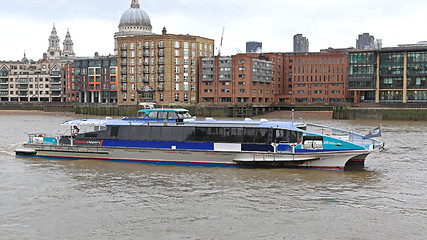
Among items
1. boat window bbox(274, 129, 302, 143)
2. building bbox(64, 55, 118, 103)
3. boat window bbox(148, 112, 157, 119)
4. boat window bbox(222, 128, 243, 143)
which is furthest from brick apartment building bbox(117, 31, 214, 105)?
boat window bbox(274, 129, 302, 143)

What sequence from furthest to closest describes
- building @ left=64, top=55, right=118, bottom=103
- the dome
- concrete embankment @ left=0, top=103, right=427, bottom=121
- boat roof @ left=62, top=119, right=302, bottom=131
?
the dome < building @ left=64, top=55, right=118, bottom=103 < concrete embankment @ left=0, top=103, right=427, bottom=121 < boat roof @ left=62, top=119, right=302, bottom=131

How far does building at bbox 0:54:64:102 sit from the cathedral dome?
3279 centimetres

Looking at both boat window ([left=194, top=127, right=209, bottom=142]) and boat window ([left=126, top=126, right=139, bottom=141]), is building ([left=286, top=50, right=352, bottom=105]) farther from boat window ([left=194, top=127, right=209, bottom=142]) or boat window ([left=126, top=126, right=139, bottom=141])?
boat window ([left=126, top=126, right=139, bottom=141])

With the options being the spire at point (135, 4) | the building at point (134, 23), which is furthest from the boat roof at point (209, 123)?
the spire at point (135, 4)

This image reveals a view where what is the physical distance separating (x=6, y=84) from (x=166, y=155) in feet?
471

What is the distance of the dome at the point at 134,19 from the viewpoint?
593ft

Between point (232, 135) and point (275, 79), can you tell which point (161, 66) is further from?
point (232, 135)

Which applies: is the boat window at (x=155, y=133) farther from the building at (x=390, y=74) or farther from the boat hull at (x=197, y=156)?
the building at (x=390, y=74)

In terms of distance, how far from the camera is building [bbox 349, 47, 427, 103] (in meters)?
99.1

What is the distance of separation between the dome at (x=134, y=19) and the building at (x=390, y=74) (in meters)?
97.7

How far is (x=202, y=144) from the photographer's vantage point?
96.3 feet

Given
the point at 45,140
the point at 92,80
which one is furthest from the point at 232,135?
the point at 92,80

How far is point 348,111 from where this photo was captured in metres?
94.9

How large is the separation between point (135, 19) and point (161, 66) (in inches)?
2871
